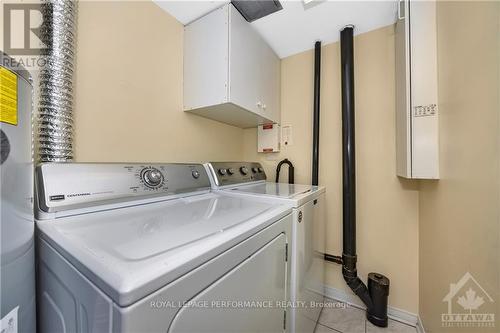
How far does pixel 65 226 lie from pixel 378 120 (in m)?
2.10

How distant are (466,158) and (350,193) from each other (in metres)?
0.83

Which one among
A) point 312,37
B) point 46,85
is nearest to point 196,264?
point 46,85

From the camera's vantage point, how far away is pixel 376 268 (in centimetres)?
171

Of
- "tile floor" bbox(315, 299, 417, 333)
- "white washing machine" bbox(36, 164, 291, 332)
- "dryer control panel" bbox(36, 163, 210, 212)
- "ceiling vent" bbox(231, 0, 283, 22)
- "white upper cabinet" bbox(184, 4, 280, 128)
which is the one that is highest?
"ceiling vent" bbox(231, 0, 283, 22)

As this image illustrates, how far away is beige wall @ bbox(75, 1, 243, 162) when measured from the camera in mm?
1111

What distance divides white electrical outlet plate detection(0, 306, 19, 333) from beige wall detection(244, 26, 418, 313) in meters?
1.92

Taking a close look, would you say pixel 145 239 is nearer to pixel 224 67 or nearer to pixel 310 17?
pixel 224 67

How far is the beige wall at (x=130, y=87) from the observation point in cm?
111

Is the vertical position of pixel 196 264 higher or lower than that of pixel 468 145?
lower

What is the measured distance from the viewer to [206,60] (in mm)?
1529

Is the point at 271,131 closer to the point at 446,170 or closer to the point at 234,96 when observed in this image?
the point at 234,96

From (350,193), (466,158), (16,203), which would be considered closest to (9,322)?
(16,203)

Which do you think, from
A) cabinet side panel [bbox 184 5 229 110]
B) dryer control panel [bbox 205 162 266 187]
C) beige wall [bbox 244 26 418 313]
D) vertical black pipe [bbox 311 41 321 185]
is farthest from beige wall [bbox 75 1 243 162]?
beige wall [bbox 244 26 418 313]

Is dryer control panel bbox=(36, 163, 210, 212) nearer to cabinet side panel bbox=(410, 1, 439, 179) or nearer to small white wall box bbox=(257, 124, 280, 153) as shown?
small white wall box bbox=(257, 124, 280, 153)
